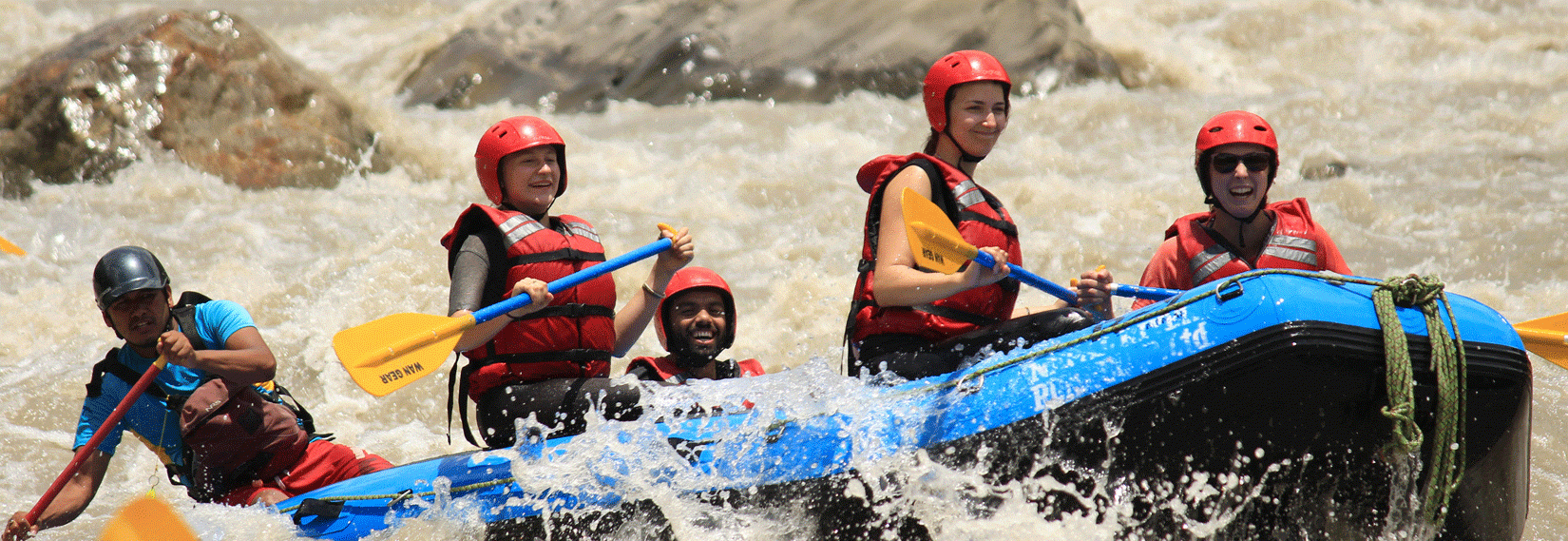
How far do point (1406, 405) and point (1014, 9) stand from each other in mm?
7368

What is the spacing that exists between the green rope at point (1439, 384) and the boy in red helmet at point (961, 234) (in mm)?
735

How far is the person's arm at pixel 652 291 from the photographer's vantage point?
3391mm

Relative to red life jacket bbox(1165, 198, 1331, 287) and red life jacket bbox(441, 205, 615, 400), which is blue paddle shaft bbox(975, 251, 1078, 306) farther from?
red life jacket bbox(441, 205, 615, 400)

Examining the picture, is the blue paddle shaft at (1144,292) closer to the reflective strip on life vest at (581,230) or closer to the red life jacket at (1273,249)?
the red life jacket at (1273,249)

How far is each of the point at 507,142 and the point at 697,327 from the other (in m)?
1.01

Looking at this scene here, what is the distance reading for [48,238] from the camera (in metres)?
7.21

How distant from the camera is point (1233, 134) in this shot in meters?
3.36

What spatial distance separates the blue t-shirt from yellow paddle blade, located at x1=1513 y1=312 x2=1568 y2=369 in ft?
11.3

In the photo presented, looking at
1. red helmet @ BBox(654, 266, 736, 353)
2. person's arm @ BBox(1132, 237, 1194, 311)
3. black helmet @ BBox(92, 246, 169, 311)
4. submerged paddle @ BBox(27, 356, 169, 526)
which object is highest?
person's arm @ BBox(1132, 237, 1194, 311)

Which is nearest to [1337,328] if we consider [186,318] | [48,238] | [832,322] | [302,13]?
[186,318]

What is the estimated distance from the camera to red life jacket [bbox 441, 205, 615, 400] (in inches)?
124

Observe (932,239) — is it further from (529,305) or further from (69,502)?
(69,502)

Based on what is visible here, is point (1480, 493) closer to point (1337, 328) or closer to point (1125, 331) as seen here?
point (1337, 328)

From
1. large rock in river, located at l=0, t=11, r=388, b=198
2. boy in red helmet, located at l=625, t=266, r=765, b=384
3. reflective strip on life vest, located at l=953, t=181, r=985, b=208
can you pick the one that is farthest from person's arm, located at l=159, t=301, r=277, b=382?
large rock in river, located at l=0, t=11, r=388, b=198
